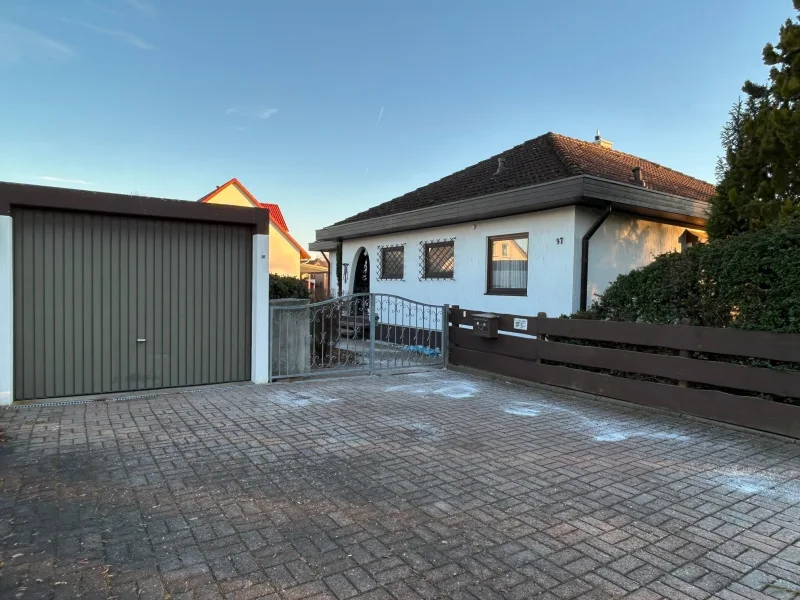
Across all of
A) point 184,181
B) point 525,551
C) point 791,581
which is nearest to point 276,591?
point 525,551

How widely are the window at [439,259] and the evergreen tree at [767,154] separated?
5.36m

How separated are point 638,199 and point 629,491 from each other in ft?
20.8

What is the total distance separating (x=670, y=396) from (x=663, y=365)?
0.38 metres

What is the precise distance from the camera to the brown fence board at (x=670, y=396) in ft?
16.4

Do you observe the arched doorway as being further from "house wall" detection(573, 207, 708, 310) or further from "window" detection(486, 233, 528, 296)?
"house wall" detection(573, 207, 708, 310)

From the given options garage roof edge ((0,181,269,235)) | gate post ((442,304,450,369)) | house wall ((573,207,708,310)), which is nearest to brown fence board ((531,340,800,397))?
house wall ((573,207,708,310))

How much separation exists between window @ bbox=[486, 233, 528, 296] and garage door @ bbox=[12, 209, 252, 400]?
202 inches

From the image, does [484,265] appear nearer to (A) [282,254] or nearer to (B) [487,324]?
(B) [487,324]

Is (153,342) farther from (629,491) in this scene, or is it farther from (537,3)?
(537,3)

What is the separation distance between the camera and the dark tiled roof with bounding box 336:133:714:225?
32.0 ft

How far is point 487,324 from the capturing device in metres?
8.17

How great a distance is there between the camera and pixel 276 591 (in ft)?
7.80

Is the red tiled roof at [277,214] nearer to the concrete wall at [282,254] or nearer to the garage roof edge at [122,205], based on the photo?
the concrete wall at [282,254]

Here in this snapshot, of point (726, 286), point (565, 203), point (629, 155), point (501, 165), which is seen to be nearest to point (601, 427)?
point (726, 286)
